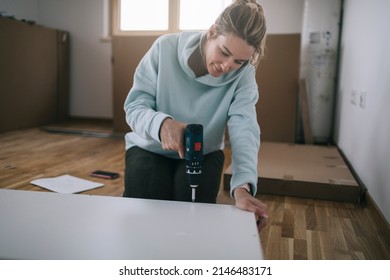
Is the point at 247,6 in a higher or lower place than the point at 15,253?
higher

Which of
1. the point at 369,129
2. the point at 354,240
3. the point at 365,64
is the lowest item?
the point at 354,240

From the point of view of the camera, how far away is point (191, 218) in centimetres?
70

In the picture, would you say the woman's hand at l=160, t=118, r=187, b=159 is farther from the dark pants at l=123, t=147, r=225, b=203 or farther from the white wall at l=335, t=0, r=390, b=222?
the white wall at l=335, t=0, r=390, b=222

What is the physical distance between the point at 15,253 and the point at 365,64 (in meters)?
1.78

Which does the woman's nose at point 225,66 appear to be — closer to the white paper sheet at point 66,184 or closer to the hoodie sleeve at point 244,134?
the hoodie sleeve at point 244,134

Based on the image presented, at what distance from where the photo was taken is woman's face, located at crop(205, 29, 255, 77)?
3.00ft

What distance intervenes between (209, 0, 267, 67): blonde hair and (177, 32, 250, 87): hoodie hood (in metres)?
0.14

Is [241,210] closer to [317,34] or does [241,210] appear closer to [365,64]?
[365,64]

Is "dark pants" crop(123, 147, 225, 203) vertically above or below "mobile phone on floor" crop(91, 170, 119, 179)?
above

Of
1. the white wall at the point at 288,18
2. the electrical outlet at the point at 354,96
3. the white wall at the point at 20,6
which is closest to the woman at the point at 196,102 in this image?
the electrical outlet at the point at 354,96

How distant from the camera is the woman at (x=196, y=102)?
3.14 ft

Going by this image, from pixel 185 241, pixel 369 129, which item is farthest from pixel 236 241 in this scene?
pixel 369 129

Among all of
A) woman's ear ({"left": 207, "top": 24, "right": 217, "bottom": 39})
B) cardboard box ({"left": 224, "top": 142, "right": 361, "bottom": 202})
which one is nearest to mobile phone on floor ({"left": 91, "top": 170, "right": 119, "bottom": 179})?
cardboard box ({"left": 224, "top": 142, "right": 361, "bottom": 202})

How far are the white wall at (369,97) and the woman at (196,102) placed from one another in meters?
0.63
